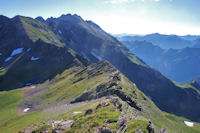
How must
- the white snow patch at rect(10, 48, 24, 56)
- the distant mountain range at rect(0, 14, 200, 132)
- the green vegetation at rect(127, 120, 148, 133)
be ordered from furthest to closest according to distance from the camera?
the white snow patch at rect(10, 48, 24, 56) < the distant mountain range at rect(0, 14, 200, 132) < the green vegetation at rect(127, 120, 148, 133)

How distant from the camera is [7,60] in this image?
162 meters

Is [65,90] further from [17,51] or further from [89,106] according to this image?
[17,51]

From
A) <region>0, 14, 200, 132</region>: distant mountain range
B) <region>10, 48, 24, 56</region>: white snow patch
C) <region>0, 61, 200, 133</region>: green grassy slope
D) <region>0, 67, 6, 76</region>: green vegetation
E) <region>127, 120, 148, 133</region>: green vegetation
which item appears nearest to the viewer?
<region>127, 120, 148, 133</region>: green vegetation

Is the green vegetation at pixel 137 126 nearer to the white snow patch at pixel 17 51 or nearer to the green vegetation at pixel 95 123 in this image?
the green vegetation at pixel 95 123

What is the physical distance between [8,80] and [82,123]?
120758mm

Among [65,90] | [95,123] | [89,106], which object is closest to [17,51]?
[65,90]

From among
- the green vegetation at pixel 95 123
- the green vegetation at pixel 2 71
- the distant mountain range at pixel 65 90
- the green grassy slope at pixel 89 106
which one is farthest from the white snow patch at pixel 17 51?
the green vegetation at pixel 95 123

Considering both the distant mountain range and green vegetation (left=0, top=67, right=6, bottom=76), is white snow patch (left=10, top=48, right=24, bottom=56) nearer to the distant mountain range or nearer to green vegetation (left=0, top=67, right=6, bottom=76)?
the distant mountain range

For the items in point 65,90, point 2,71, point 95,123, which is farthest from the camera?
point 2,71

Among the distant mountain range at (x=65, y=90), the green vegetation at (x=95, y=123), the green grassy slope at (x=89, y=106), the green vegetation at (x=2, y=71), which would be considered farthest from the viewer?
the green vegetation at (x=2, y=71)

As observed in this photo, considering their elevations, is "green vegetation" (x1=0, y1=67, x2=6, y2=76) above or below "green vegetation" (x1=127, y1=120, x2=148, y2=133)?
below

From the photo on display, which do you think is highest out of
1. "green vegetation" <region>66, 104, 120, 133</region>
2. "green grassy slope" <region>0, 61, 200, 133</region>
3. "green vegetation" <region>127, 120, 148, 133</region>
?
"green vegetation" <region>127, 120, 148, 133</region>

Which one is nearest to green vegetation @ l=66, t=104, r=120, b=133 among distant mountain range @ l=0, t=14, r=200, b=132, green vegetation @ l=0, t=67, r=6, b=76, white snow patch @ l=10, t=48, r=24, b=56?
distant mountain range @ l=0, t=14, r=200, b=132

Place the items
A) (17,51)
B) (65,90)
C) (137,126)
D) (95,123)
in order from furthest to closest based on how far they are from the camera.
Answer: (17,51)
(65,90)
(95,123)
(137,126)
